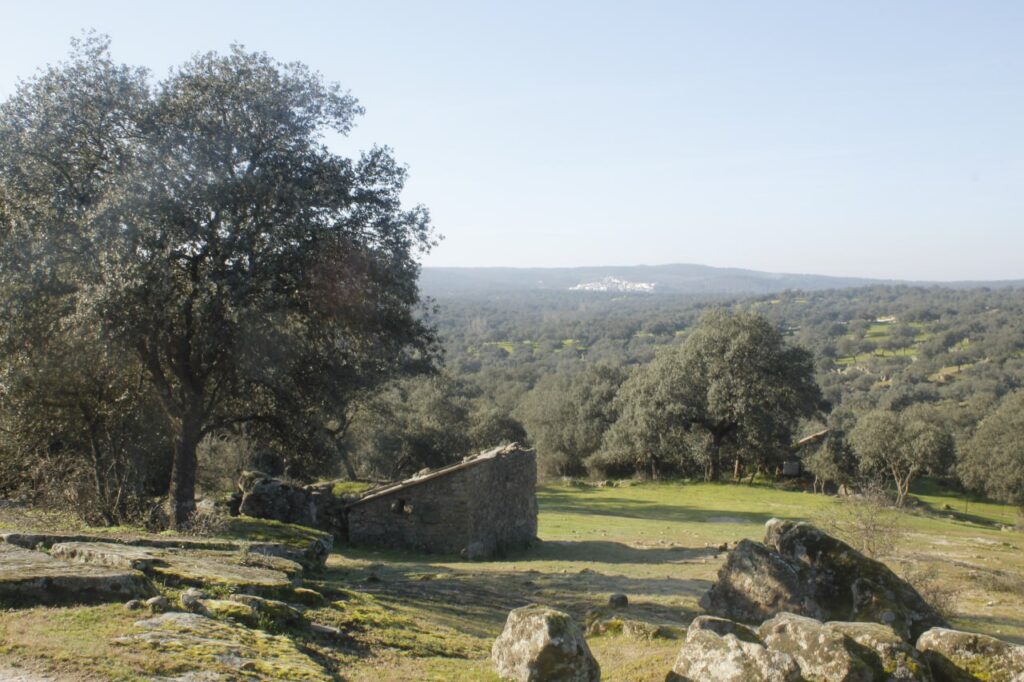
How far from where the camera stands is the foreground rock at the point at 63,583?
23.5ft

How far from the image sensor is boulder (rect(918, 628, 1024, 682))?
23.8 ft

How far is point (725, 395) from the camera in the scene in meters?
54.9

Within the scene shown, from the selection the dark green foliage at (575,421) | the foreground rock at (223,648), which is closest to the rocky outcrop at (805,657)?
the foreground rock at (223,648)

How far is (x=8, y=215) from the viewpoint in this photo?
17.0 metres

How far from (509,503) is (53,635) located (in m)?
20.3

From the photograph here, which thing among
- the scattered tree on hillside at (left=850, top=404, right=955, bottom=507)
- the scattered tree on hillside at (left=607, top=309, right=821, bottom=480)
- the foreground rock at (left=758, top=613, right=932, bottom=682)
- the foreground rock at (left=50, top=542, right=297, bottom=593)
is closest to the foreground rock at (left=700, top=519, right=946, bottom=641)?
the foreground rock at (left=758, top=613, right=932, bottom=682)

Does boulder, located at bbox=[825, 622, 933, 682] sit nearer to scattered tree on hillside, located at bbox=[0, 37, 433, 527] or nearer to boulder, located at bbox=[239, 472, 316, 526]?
scattered tree on hillside, located at bbox=[0, 37, 433, 527]

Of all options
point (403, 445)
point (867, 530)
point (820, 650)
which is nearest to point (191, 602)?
point (820, 650)

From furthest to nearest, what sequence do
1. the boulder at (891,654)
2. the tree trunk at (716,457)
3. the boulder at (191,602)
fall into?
the tree trunk at (716,457) → the boulder at (191,602) → the boulder at (891,654)

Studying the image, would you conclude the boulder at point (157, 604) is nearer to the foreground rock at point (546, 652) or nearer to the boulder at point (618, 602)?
the foreground rock at point (546, 652)

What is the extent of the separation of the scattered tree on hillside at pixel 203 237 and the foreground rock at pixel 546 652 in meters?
10.9

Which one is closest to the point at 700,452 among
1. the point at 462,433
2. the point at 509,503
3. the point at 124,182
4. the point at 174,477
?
the point at 462,433

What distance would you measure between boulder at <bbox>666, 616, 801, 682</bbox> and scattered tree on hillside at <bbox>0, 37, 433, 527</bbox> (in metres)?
12.2

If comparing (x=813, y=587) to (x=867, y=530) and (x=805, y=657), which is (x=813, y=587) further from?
(x=805, y=657)
